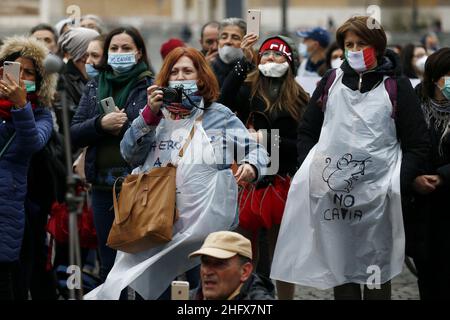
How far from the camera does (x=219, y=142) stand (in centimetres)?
717

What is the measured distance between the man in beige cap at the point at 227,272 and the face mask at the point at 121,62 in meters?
2.17

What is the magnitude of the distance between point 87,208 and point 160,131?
68.7 inches

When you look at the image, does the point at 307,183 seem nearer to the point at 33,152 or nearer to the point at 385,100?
the point at 385,100

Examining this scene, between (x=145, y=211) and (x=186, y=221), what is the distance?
9.8 inches

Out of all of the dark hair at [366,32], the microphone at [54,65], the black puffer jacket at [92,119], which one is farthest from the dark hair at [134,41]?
the microphone at [54,65]

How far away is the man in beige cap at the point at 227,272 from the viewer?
19.2 feet

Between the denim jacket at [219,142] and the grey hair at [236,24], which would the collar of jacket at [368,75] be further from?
the grey hair at [236,24]

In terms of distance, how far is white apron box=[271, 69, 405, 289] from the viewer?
7.37 m

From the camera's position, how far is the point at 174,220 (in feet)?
22.8

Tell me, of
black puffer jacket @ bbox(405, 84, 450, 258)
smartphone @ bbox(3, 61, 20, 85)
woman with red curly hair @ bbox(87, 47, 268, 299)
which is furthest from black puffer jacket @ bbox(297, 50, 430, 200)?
smartphone @ bbox(3, 61, 20, 85)

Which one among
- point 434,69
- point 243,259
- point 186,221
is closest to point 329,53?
point 434,69

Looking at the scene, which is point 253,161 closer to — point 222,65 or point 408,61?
point 222,65

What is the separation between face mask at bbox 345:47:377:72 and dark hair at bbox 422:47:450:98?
45 centimetres
